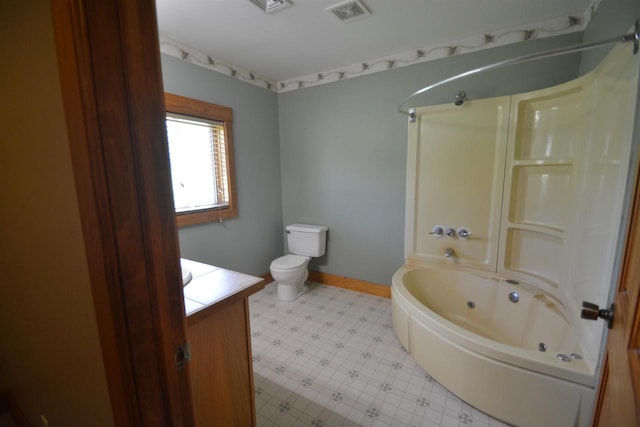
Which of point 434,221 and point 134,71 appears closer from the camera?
point 134,71

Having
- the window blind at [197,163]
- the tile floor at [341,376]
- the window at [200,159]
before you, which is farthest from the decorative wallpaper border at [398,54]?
the tile floor at [341,376]

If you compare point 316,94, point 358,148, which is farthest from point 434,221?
point 316,94

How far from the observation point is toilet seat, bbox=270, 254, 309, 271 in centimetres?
272

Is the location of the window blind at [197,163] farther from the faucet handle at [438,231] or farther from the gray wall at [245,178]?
the faucet handle at [438,231]

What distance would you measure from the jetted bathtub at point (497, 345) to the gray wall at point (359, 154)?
0.61m

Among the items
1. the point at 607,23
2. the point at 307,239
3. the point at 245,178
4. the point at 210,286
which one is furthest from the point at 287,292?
the point at 607,23

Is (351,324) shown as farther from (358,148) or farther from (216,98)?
(216,98)

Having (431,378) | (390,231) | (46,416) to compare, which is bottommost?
(431,378)

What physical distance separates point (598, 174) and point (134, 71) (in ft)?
6.47

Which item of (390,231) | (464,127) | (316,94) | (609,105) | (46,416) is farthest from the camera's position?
(316,94)

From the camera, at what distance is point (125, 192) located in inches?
19.8

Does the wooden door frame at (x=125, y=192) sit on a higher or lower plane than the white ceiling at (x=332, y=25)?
lower

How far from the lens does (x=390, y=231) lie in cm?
273

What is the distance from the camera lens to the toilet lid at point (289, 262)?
8.96 ft
